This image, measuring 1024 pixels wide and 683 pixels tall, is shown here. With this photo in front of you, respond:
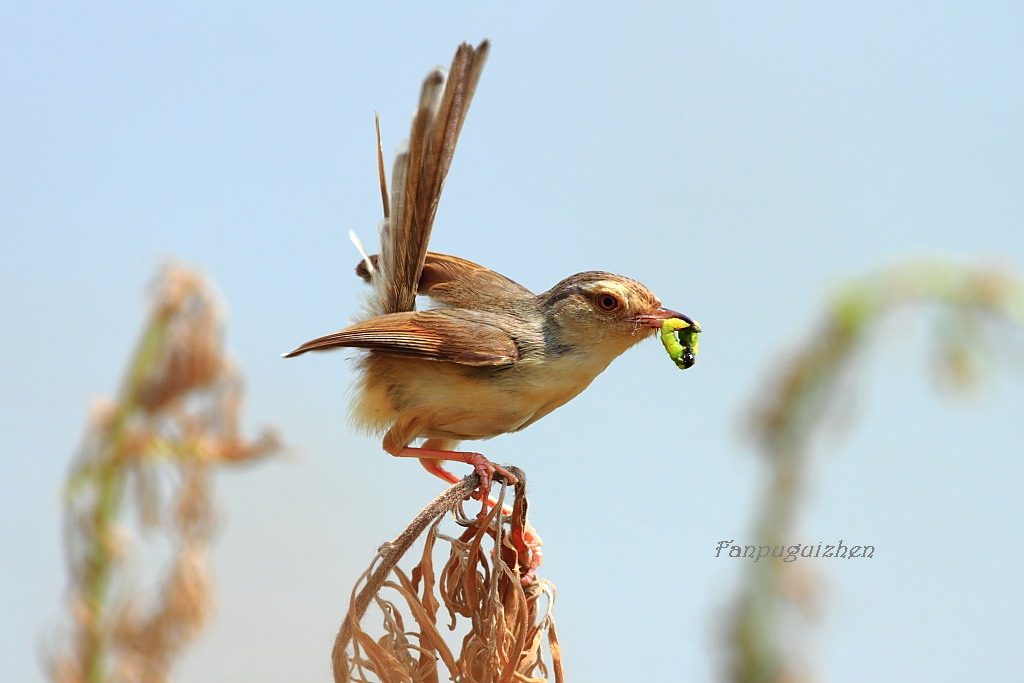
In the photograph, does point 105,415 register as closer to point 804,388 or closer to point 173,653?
point 173,653

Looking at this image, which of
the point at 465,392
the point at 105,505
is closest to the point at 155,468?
the point at 105,505

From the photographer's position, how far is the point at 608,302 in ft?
9.57

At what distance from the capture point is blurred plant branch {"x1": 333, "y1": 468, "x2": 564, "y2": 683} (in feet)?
7.49

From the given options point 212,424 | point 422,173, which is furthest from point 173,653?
point 422,173

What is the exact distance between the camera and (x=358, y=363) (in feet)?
9.65

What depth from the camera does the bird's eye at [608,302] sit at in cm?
292

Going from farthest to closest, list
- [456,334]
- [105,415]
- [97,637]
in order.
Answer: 1. [105,415]
2. [97,637]
3. [456,334]

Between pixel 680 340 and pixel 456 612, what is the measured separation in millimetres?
1049

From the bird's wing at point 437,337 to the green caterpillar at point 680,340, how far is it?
0.46 m

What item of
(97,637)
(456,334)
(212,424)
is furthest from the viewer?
(212,424)

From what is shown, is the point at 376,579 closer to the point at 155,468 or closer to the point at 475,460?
the point at 475,460

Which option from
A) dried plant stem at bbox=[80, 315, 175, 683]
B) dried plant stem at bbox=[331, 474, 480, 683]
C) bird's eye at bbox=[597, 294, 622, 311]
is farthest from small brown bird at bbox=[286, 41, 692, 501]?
dried plant stem at bbox=[80, 315, 175, 683]

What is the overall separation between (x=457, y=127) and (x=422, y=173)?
6.6 inches

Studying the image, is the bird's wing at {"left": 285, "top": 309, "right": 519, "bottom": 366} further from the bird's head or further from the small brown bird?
the bird's head
